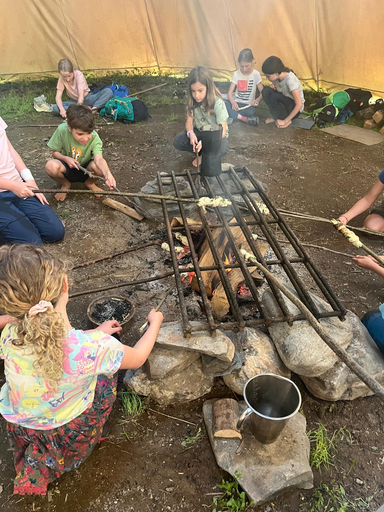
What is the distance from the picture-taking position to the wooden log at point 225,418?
84.9 inches

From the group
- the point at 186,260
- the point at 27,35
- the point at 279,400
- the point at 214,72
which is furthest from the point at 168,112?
the point at 279,400

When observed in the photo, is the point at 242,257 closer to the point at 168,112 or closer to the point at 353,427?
the point at 353,427

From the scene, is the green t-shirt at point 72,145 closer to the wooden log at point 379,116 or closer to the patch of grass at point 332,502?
the patch of grass at point 332,502

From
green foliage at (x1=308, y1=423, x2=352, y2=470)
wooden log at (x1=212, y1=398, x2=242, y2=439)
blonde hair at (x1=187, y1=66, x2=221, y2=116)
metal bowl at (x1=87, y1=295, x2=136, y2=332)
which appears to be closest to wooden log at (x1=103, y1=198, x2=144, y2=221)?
metal bowl at (x1=87, y1=295, x2=136, y2=332)

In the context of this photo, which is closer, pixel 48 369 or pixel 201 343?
pixel 48 369

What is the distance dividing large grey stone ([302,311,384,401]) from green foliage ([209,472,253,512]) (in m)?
0.81

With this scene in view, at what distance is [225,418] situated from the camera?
2209 millimetres

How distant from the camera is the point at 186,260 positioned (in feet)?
11.8

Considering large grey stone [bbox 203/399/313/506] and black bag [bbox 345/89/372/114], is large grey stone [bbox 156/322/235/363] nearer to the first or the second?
large grey stone [bbox 203/399/313/506]

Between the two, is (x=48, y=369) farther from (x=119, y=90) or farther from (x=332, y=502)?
(x=119, y=90)

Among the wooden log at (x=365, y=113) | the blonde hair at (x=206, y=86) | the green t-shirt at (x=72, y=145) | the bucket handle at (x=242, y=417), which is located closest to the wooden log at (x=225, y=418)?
the bucket handle at (x=242, y=417)

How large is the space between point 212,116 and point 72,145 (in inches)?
75.5

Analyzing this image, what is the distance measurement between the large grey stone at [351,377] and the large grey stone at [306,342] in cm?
10

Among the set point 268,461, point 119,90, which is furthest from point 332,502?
point 119,90
